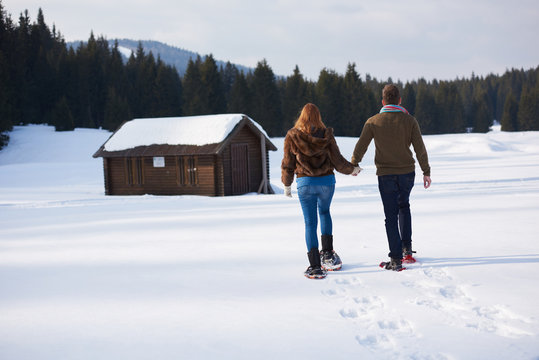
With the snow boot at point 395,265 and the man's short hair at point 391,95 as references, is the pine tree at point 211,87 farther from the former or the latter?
the snow boot at point 395,265

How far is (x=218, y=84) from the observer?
61.3 metres

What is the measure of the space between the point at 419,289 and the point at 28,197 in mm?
18787

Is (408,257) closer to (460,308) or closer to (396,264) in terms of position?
(396,264)

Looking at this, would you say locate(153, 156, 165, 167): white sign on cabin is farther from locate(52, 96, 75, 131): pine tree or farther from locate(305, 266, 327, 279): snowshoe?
locate(52, 96, 75, 131): pine tree

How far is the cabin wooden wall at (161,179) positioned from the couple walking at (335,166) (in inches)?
524

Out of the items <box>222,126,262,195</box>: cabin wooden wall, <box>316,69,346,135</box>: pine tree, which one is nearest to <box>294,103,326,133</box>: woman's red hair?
<box>222,126,262,195</box>: cabin wooden wall

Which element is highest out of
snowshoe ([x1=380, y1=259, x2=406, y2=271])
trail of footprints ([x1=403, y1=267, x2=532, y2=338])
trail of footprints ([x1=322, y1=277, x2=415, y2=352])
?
snowshoe ([x1=380, y1=259, x2=406, y2=271])

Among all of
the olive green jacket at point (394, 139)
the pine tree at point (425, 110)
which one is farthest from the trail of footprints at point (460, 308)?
the pine tree at point (425, 110)

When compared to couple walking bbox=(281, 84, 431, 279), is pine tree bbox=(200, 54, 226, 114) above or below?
above

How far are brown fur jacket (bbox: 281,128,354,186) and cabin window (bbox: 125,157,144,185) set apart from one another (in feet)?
50.8

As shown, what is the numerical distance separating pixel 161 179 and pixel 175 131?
209cm

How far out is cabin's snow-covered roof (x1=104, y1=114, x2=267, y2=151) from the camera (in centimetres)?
1856

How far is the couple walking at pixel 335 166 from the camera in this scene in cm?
532

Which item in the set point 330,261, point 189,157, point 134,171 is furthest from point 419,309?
point 134,171
